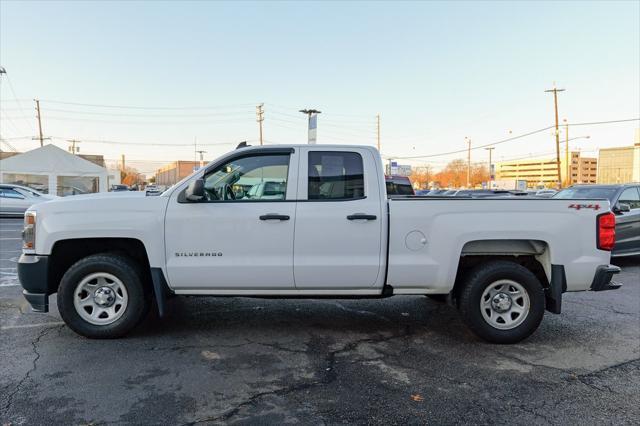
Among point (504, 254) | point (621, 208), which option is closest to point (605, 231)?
point (504, 254)

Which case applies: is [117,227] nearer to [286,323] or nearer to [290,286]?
[290,286]

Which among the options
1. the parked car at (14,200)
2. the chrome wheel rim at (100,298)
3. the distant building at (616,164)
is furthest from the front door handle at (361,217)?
the distant building at (616,164)

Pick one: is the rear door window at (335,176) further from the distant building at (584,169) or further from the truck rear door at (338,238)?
the distant building at (584,169)

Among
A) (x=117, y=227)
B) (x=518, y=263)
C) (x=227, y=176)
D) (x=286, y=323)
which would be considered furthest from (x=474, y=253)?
(x=117, y=227)

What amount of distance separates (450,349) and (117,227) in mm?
3523

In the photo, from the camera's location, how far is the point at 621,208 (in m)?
8.52

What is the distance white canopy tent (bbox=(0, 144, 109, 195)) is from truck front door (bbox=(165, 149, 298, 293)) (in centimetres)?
2960

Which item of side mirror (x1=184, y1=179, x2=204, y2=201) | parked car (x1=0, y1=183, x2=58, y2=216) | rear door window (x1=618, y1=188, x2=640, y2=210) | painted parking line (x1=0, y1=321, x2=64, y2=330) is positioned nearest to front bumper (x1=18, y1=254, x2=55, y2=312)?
painted parking line (x1=0, y1=321, x2=64, y2=330)

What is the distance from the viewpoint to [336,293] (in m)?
4.62

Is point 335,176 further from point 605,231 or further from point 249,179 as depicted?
point 605,231

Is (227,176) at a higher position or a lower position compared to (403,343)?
higher

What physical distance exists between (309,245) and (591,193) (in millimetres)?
7803

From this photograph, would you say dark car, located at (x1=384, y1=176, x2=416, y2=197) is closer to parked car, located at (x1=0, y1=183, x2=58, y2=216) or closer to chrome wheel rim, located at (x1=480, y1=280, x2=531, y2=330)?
chrome wheel rim, located at (x1=480, y1=280, x2=531, y2=330)

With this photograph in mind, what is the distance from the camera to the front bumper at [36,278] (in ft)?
14.8
